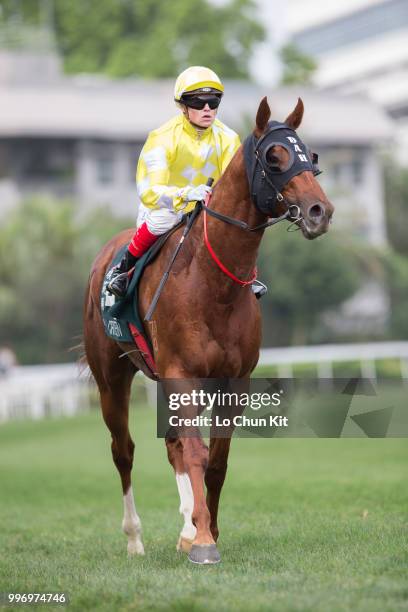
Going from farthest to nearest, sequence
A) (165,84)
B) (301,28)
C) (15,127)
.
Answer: (301,28), (165,84), (15,127)

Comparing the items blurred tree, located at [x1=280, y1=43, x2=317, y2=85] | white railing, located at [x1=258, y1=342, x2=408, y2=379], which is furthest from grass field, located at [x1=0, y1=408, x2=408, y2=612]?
blurred tree, located at [x1=280, y1=43, x2=317, y2=85]

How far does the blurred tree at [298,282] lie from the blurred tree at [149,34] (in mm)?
16420

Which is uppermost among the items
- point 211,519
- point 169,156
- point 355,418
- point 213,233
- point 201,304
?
point 169,156

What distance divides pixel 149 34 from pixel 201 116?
45.8 metres

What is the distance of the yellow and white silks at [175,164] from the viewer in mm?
6133

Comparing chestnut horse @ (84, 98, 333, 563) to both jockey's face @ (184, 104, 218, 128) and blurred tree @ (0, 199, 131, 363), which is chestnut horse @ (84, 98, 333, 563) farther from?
blurred tree @ (0, 199, 131, 363)

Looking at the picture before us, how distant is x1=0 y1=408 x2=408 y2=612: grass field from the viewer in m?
4.73

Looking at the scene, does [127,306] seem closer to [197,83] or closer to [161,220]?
[161,220]

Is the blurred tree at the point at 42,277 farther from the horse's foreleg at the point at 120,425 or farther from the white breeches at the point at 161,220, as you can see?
the white breeches at the point at 161,220

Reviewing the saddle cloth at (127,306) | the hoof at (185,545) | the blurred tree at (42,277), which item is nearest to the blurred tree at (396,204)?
the blurred tree at (42,277)

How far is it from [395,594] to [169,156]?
111 inches

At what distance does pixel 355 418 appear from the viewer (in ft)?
20.2

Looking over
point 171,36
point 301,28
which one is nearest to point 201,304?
point 171,36

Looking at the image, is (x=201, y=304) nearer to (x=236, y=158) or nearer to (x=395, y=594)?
(x=236, y=158)
